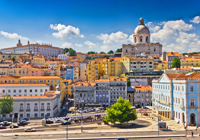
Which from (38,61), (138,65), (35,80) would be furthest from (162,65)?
(38,61)

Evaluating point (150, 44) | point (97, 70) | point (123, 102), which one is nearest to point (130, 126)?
point (123, 102)

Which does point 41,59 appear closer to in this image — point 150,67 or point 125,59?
point 125,59

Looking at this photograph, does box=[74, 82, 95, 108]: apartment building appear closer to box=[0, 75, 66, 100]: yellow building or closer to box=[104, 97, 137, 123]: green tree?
box=[0, 75, 66, 100]: yellow building

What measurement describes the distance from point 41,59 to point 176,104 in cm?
11313

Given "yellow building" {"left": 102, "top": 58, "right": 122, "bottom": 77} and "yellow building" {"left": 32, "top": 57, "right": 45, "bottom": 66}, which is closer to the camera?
"yellow building" {"left": 102, "top": 58, "right": 122, "bottom": 77}

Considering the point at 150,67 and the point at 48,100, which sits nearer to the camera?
the point at 48,100

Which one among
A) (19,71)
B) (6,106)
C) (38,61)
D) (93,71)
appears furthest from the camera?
(38,61)

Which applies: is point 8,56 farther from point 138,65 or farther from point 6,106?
point 6,106

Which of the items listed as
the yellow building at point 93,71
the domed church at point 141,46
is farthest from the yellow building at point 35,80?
the domed church at point 141,46

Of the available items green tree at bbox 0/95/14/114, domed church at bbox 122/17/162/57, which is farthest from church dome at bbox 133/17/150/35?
green tree at bbox 0/95/14/114

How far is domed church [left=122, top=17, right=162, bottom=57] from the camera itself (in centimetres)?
15800

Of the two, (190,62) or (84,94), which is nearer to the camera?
(84,94)

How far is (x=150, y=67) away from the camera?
12269 centimetres

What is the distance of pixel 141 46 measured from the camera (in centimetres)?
15875
